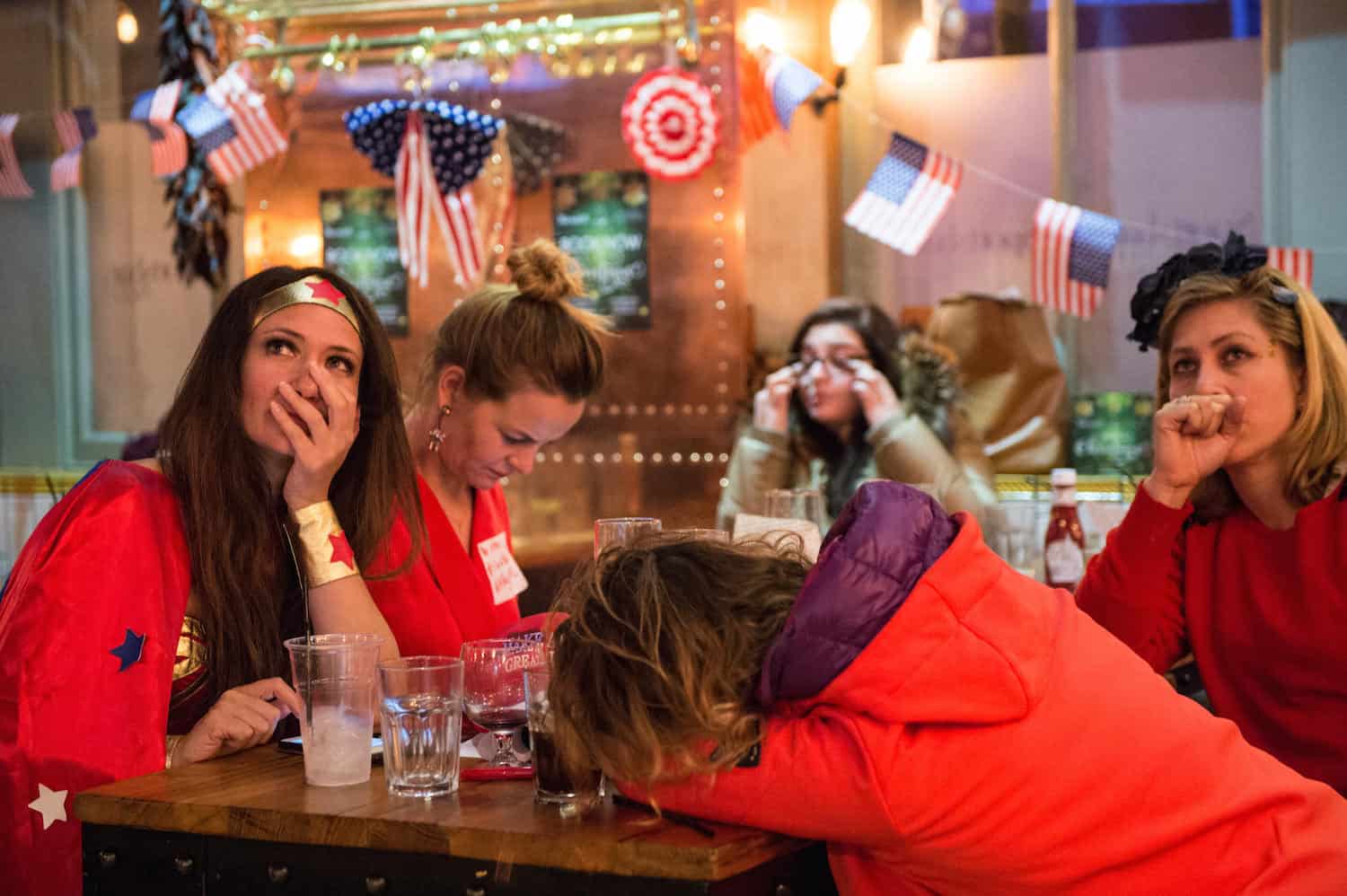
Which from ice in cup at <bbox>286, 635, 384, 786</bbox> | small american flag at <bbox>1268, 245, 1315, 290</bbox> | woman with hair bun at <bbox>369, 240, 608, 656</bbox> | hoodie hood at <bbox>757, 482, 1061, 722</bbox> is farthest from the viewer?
small american flag at <bbox>1268, 245, 1315, 290</bbox>

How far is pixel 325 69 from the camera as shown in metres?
5.96

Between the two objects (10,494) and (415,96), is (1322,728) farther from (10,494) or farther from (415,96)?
(10,494)

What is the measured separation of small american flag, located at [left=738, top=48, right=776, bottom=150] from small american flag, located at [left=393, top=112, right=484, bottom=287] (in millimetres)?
1155

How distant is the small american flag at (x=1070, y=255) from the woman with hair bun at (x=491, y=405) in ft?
7.81

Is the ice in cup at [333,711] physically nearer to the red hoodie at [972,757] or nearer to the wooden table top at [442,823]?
the wooden table top at [442,823]

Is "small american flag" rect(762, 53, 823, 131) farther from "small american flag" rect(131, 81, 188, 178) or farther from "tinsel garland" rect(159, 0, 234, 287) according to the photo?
"tinsel garland" rect(159, 0, 234, 287)

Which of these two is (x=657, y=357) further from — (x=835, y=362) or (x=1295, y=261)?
(x=1295, y=261)

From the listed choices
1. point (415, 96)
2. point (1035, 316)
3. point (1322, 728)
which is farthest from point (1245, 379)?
point (415, 96)

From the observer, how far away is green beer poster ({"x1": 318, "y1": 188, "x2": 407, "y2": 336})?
5.94 m

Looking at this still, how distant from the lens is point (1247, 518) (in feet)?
8.62

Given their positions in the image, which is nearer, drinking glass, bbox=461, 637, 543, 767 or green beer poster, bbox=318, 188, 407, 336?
drinking glass, bbox=461, 637, 543, 767

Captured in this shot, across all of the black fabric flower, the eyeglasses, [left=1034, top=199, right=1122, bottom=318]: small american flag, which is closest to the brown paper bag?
[left=1034, top=199, right=1122, bottom=318]: small american flag

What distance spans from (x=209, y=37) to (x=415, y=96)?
3.14 feet

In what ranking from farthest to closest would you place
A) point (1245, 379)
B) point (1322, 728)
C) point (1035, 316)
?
1. point (1035, 316)
2. point (1245, 379)
3. point (1322, 728)
